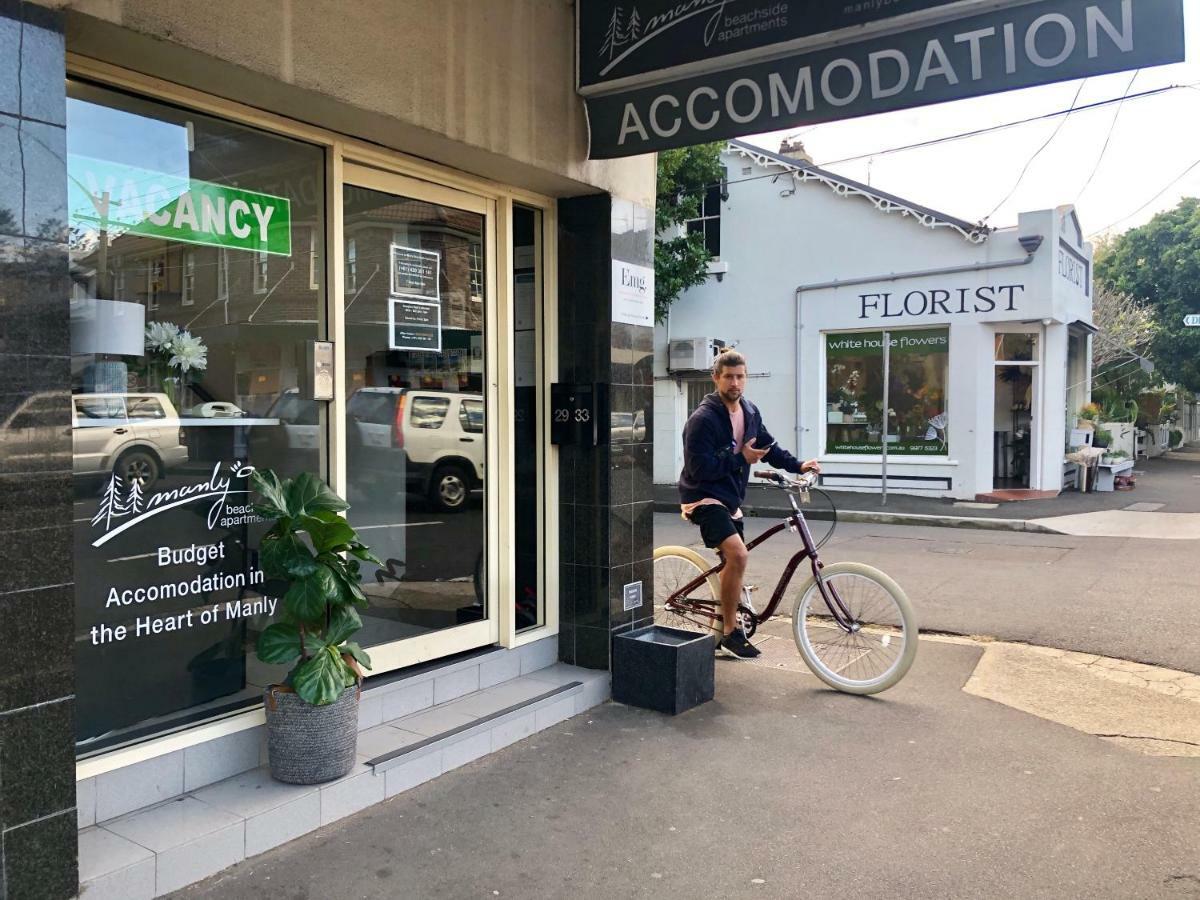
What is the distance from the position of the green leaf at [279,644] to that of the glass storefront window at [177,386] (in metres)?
0.38

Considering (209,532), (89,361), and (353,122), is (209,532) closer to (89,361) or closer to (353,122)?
(89,361)

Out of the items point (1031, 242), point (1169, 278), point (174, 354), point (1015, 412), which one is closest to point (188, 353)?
point (174, 354)

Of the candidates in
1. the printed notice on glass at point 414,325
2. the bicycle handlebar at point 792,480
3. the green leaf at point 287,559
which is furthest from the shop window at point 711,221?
the green leaf at point 287,559

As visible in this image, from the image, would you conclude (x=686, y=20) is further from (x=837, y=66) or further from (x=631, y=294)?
(x=631, y=294)

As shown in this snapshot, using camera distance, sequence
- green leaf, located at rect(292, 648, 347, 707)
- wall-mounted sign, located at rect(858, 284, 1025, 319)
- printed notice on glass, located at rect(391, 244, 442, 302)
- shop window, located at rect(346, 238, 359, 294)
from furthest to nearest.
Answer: wall-mounted sign, located at rect(858, 284, 1025, 319)
printed notice on glass, located at rect(391, 244, 442, 302)
shop window, located at rect(346, 238, 359, 294)
green leaf, located at rect(292, 648, 347, 707)

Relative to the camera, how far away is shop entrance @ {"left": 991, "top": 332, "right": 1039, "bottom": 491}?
1562cm

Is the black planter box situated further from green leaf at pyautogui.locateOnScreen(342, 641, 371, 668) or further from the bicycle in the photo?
green leaf at pyautogui.locateOnScreen(342, 641, 371, 668)

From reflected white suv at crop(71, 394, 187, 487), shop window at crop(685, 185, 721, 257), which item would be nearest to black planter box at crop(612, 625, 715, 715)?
reflected white suv at crop(71, 394, 187, 487)

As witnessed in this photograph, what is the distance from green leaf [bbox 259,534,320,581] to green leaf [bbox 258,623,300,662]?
0.22m

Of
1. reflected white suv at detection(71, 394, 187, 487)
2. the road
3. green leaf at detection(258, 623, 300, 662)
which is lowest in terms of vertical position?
the road

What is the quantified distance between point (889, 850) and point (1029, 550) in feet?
27.4

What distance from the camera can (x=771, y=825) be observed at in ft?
12.0

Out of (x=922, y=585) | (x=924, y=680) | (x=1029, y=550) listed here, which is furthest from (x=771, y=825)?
(x=1029, y=550)

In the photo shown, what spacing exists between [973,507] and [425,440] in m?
11.5
